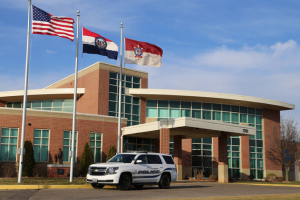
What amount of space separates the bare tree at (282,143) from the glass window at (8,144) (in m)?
27.4

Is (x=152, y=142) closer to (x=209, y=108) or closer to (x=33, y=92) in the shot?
(x=209, y=108)

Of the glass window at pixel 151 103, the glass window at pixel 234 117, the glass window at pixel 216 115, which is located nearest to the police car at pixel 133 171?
the glass window at pixel 151 103

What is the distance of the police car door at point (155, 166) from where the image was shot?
1808 centimetres

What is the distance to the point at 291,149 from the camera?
39.5 meters

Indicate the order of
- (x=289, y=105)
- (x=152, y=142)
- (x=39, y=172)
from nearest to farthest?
(x=39, y=172), (x=152, y=142), (x=289, y=105)

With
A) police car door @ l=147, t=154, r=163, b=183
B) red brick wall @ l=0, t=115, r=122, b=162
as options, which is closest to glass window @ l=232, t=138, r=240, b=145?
red brick wall @ l=0, t=115, r=122, b=162

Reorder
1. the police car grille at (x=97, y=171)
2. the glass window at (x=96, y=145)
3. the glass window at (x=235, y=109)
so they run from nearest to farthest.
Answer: the police car grille at (x=97, y=171), the glass window at (x=96, y=145), the glass window at (x=235, y=109)

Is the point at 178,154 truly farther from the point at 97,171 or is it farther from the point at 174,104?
the point at 97,171

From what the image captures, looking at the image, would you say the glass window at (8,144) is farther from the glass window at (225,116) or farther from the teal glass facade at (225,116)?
the glass window at (225,116)

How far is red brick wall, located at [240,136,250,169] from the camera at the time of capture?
3981 cm

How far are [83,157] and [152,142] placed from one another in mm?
9081

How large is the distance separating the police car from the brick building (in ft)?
23.2

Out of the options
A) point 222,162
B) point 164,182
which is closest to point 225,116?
point 222,162

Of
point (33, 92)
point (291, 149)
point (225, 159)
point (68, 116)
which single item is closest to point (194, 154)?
point (225, 159)
